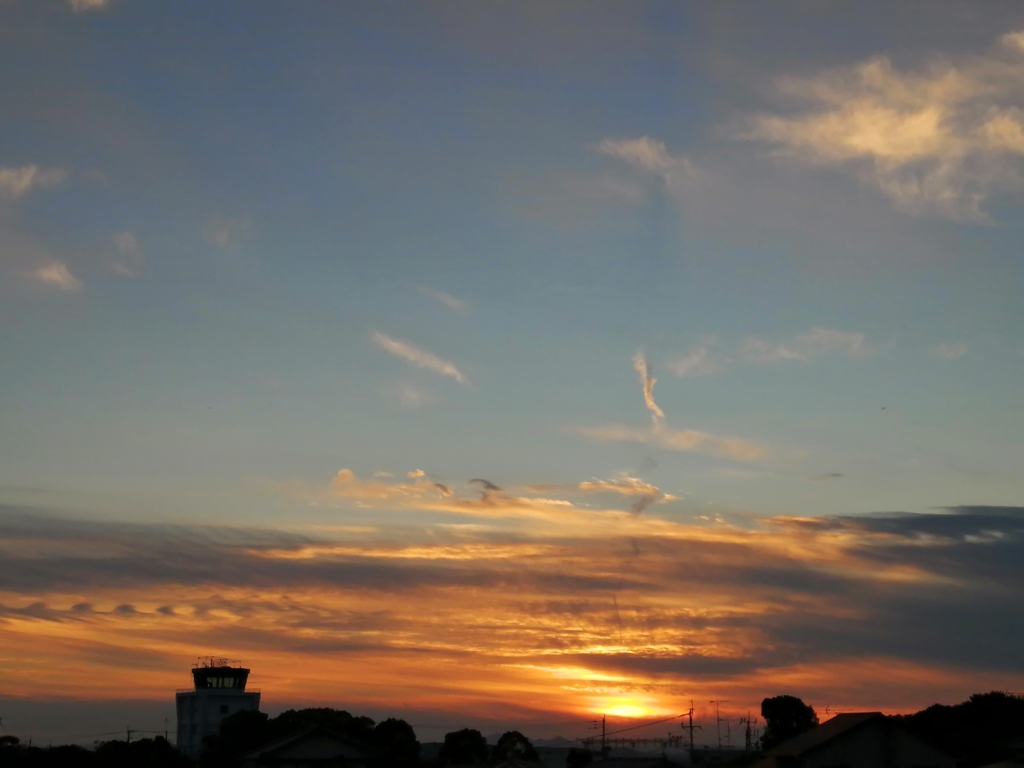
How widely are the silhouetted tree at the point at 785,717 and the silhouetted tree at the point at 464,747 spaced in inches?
1730

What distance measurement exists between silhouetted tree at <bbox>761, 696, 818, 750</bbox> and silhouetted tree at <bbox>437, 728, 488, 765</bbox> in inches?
1730

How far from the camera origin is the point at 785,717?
563 ft

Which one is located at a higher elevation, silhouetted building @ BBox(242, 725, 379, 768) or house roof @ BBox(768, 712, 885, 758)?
house roof @ BBox(768, 712, 885, 758)

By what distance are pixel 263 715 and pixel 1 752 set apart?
43.2m

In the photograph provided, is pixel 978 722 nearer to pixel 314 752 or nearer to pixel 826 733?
pixel 826 733

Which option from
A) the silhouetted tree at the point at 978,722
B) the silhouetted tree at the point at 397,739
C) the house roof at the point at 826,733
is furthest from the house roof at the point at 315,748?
the silhouetted tree at the point at 978,722

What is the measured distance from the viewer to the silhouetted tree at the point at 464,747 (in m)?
157

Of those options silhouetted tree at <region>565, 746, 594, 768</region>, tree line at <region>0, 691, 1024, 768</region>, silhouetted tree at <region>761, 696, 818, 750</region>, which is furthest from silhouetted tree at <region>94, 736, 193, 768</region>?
silhouetted tree at <region>761, 696, 818, 750</region>

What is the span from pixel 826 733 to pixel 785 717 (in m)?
85.6

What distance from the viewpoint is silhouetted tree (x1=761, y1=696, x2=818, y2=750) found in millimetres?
168000

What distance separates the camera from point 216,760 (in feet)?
563

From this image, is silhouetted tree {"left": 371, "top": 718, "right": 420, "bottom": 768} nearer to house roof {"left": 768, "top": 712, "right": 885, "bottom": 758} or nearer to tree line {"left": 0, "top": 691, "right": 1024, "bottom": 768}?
tree line {"left": 0, "top": 691, "right": 1024, "bottom": 768}

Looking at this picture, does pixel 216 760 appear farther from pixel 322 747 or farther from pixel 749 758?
pixel 749 758

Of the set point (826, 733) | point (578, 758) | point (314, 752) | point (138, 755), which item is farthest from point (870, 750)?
point (138, 755)
